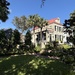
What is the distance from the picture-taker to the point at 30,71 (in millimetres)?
13930

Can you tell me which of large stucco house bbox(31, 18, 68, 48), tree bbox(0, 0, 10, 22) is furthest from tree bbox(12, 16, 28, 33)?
tree bbox(0, 0, 10, 22)

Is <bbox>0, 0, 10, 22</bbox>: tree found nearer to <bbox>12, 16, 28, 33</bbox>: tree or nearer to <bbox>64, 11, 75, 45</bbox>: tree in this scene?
<bbox>64, 11, 75, 45</bbox>: tree

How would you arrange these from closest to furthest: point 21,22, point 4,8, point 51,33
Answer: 1. point 4,8
2. point 51,33
3. point 21,22

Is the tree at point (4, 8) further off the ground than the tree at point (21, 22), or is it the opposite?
the tree at point (21, 22)

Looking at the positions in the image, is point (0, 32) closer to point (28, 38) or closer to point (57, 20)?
point (28, 38)

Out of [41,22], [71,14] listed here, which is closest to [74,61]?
[71,14]

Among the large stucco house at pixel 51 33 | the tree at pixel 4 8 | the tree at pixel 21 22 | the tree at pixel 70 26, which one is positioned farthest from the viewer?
the tree at pixel 21 22

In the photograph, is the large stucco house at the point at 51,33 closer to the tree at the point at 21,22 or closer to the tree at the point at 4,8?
the tree at the point at 21,22

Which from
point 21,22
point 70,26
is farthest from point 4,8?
point 21,22

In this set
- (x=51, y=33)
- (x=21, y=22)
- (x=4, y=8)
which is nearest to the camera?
(x=4, y=8)

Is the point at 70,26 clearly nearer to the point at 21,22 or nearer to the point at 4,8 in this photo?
the point at 4,8

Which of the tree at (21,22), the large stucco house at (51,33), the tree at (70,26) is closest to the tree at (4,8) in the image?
the tree at (70,26)

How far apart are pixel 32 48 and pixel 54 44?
609cm

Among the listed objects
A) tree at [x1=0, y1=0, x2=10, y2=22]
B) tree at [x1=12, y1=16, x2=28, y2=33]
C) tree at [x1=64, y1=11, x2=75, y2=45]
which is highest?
tree at [x1=12, y1=16, x2=28, y2=33]
